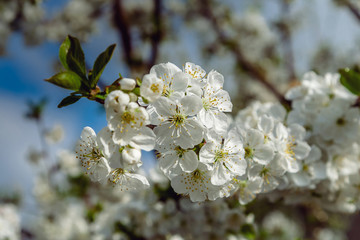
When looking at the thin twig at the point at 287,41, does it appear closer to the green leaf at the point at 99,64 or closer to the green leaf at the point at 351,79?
the green leaf at the point at 351,79

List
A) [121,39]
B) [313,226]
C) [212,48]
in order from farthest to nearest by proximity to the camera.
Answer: [313,226] < [212,48] < [121,39]

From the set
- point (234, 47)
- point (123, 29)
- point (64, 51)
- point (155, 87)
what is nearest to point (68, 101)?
point (64, 51)

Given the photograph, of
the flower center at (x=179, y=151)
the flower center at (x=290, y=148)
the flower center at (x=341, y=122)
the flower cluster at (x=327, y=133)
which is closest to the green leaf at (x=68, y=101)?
the flower center at (x=179, y=151)

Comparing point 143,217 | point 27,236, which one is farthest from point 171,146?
point 27,236

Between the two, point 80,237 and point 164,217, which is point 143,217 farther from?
point 80,237

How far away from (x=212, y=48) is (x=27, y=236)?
4601mm

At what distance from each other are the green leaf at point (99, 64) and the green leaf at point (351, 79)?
44.1 inches

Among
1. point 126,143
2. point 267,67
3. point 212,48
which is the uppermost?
point 267,67

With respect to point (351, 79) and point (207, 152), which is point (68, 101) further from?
point (351, 79)

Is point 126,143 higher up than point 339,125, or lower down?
lower down

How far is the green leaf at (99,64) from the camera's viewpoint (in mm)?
1018

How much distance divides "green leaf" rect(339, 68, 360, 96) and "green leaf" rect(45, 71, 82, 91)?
1234 mm

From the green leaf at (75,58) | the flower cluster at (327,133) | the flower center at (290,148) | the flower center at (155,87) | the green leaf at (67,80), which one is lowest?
the green leaf at (67,80)

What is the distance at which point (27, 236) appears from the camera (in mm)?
3109
